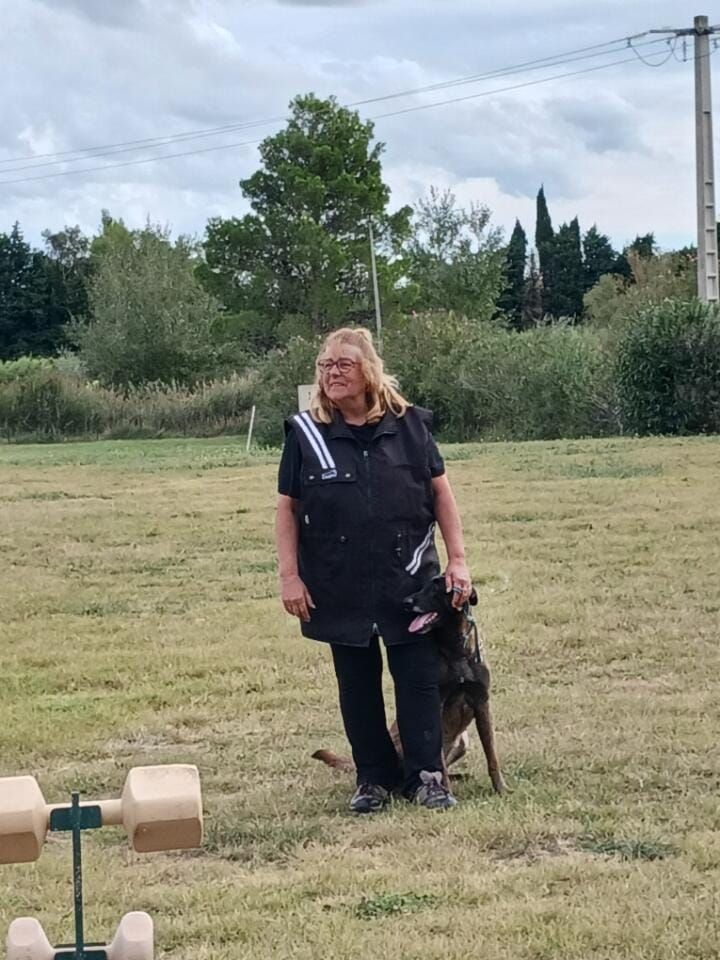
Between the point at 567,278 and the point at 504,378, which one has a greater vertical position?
the point at 567,278

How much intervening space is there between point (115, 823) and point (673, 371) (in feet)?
77.6

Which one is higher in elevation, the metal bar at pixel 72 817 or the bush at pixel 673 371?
the bush at pixel 673 371

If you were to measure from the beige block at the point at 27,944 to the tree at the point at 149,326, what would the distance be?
49915 mm

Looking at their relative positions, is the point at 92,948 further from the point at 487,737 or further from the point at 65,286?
the point at 65,286

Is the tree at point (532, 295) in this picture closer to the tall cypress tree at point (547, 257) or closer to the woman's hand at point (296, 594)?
the tall cypress tree at point (547, 257)

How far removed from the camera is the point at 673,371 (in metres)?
25.0

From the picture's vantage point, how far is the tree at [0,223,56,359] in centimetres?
7769

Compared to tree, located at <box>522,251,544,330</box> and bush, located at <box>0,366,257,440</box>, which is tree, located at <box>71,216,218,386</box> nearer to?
bush, located at <box>0,366,257,440</box>

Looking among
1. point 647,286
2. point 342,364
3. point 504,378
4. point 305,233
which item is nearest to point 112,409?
point 305,233

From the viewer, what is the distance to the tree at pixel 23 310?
7769 centimetres

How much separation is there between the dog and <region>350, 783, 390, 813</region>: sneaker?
198 mm

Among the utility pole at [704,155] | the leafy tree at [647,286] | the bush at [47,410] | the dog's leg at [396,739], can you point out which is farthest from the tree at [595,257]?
the dog's leg at [396,739]

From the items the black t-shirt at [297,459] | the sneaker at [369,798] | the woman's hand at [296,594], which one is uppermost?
the black t-shirt at [297,459]

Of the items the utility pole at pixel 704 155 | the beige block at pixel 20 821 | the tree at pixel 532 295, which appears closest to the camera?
the beige block at pixel 20 821
